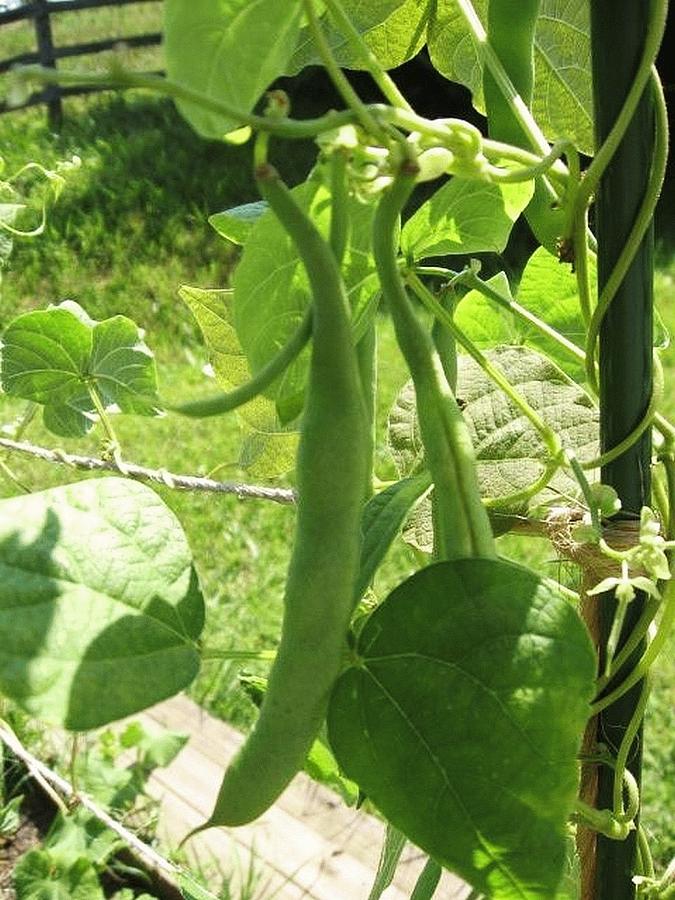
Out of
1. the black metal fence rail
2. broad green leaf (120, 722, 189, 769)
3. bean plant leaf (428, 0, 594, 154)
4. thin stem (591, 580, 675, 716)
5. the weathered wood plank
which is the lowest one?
the weathered wood plank

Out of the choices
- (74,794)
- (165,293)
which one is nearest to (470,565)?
(74,794)

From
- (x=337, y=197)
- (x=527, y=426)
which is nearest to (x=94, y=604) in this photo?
(x=337, y=197)

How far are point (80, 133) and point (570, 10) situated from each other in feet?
12.9

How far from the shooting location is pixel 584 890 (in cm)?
56

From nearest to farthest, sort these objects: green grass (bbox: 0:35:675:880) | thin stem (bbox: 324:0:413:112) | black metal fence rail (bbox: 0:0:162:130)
→ thin stem (bbox: 324:0:413:112) < green grass (bbox: 0:35:675:880) < black metal fence rail (bbox: 0:0:162:130)

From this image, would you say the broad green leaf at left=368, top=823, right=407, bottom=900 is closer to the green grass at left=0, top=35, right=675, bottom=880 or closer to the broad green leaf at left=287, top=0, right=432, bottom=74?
the broad green leaf at left=287, top=0, right=432, bottom=74

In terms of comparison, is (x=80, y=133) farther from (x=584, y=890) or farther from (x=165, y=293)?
(x=584, y=890)

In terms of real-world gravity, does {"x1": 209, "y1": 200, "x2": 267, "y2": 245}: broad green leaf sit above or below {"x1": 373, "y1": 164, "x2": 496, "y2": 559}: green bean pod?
above

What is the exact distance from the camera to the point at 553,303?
634 millimetres

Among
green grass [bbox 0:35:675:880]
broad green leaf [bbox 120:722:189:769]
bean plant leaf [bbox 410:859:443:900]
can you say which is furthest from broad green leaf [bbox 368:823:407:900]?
broad green leaf [bbox 120:722:189:769]

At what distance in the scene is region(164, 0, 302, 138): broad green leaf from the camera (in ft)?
1.12

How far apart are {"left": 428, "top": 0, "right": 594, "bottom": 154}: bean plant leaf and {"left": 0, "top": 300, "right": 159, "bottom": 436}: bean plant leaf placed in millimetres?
290

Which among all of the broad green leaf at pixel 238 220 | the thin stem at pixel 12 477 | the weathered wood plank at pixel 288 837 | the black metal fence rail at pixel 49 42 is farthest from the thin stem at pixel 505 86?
the black metal fence rail at pixel 49 42

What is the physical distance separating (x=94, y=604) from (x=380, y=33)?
1.13 feet
